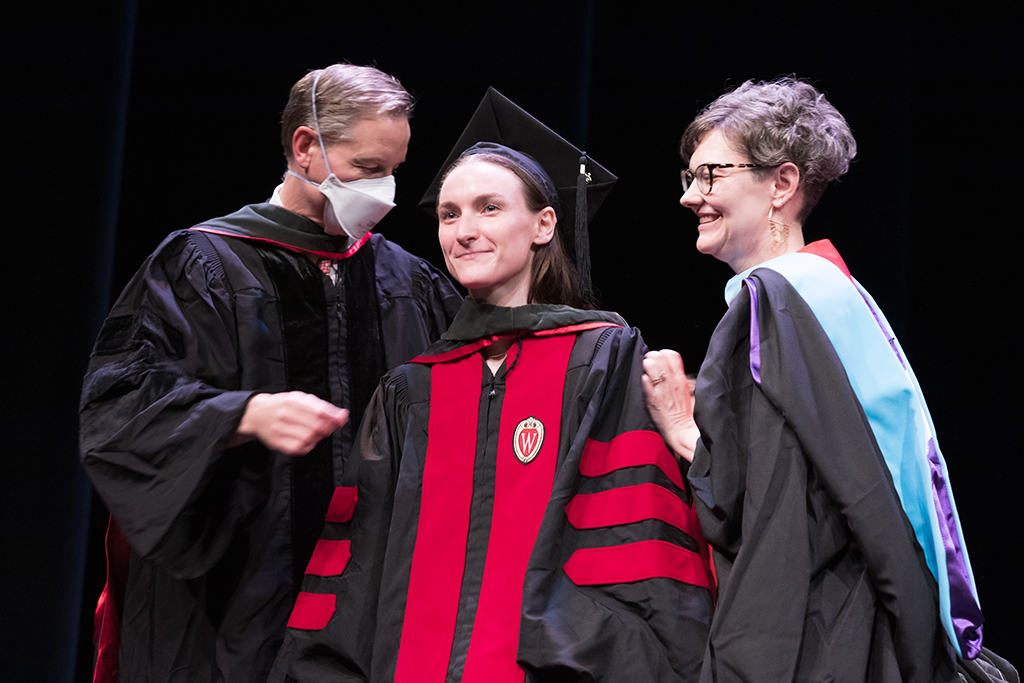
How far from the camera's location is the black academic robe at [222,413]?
1960mm

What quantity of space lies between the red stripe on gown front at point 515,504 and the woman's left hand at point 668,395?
21 centimetres

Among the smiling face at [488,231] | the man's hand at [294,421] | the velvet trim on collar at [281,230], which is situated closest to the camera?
the man's hand at [294,421]

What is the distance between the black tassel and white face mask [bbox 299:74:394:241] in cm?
59

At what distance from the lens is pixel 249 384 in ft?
7.39

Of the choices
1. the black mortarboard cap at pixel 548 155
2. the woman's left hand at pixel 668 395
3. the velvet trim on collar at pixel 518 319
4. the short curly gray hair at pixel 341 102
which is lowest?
the woman's left hand at pixel 668 395

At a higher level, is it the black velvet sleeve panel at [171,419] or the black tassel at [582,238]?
the black tassel at [582,238]

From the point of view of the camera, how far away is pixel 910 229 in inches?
134

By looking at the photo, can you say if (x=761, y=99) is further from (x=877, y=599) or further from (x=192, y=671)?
(x=192, y=671)

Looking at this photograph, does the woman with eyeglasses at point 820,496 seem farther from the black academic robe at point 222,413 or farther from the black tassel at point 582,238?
the black academic robe at point 222,413

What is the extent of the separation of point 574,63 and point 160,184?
1.91 meters

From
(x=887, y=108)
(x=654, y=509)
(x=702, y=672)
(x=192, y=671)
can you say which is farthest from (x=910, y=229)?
(x=192, y=671)

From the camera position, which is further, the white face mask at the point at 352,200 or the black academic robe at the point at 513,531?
the white face mask at the point at 352,200

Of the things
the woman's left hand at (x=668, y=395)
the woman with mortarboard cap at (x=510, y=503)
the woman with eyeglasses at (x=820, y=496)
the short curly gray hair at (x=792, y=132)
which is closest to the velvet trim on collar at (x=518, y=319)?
the woman with mortarboard cap at (x=510, y=503)

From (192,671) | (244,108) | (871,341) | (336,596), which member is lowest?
(192,671)
